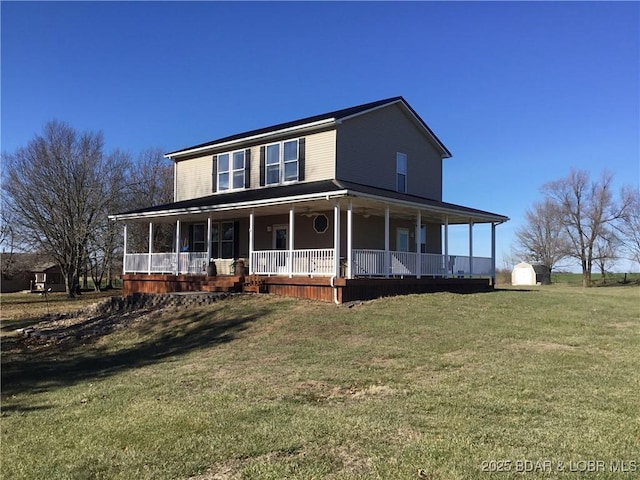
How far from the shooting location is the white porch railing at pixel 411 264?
16188 millimetres

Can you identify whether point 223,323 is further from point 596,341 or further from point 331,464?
point 331,464

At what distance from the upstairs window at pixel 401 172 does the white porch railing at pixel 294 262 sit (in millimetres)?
6632

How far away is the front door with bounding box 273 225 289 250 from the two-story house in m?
0.04

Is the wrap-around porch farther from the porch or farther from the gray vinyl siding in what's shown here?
the gray vinyl siding

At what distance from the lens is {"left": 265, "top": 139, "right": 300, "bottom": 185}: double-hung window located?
20625 mm

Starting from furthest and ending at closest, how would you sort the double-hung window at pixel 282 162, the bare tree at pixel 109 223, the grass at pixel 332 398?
the bare tree at pixel 109 223
the double-hung window at pixel 282 162
the grass at pixel 332 398

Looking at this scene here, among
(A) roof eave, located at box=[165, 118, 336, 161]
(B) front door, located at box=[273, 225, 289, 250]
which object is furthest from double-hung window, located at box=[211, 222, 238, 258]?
(A) roof eave, located at box=[165, 118, 336, 161]

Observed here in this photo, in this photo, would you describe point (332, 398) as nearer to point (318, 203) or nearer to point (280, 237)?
point (318, 203)

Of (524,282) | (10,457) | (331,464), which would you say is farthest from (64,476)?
(524,282)

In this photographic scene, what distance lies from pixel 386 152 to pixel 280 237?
17.9ft

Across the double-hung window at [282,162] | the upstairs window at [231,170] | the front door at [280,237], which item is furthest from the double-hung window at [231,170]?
the front door at [280,237]

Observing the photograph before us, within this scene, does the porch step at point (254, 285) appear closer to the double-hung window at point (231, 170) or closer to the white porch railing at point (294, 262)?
the white porch railing at point (294, 262)

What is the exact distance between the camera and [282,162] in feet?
68.9

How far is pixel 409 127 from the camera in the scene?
22969mm
